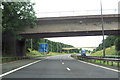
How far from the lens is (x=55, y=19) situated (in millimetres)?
31078

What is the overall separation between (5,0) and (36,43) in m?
46.0

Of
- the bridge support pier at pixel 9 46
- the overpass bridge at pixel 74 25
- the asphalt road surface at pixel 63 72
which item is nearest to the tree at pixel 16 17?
the overpass bridge at pixel 74 25

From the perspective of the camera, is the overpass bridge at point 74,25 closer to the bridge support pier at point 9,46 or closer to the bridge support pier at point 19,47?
the bridge support pier at point 9,46

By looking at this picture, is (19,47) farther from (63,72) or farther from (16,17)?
(63,72)

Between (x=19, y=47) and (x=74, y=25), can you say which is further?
(x=19, y=47)

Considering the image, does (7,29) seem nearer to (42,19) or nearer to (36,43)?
(42,19)

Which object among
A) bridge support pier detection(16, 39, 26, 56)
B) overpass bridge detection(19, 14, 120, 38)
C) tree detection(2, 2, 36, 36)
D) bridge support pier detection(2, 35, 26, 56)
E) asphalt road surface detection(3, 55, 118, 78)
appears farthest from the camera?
bridge support pier detection(16, 39, 26, 56)

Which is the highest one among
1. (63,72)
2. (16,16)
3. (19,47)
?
(16,16)

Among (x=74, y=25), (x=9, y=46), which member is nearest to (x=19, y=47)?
(x=9, y=46)

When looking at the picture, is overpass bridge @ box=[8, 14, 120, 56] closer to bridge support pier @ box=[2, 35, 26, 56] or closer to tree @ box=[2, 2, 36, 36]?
tree @ box=[2, 2, 36, 36]

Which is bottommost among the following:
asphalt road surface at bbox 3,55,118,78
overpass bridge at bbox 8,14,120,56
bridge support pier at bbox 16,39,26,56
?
asphalt road surface at bbox 3,55,118,78

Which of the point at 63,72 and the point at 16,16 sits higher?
the point at 16,16

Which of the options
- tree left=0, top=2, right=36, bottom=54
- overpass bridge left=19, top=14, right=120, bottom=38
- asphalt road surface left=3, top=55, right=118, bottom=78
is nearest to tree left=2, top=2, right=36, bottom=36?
tree left=0, top=2, right=36, bottom=54

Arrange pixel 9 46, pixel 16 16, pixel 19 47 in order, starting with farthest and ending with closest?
pixel 19 47
pixel 9 46
pixel 16 16
